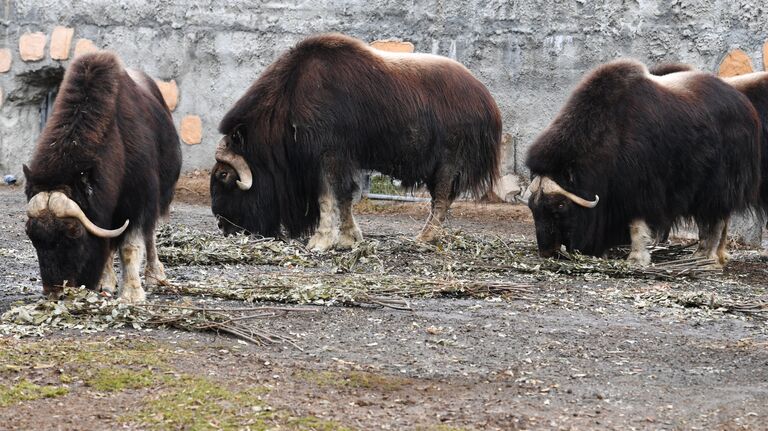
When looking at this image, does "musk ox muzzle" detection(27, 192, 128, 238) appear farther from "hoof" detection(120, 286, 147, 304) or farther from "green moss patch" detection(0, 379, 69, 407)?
"green moss patch" detection(0, 379, 69, 407)

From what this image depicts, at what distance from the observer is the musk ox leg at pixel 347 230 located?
655cm

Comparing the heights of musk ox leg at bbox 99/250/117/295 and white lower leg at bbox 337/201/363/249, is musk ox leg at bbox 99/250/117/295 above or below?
above

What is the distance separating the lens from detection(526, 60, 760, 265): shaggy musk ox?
19.7 ft

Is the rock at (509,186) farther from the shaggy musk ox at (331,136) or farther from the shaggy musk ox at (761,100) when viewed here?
the shaggy musk ox at (761,100)

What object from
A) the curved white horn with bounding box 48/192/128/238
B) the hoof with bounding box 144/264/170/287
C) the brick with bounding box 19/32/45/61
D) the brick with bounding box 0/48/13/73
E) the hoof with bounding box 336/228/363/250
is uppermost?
the brick with bounding box 19/32/45/61

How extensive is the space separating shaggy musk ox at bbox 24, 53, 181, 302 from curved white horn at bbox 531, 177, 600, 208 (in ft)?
7.56

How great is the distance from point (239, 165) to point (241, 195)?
0.62ft

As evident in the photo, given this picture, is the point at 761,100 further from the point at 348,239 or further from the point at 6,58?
the point at 6,58

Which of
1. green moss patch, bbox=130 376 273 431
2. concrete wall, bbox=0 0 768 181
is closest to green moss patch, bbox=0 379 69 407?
green moss patch, bbox=130 376 273 431

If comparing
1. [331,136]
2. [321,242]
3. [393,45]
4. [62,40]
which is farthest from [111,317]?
[62,40]

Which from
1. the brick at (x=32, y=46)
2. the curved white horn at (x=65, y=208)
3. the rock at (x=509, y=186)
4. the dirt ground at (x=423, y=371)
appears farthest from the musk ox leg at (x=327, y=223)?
the brick at (x=32, y=46)

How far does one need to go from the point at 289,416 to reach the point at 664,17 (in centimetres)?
669

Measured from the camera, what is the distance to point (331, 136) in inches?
251

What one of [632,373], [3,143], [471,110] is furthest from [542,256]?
[3,143]
